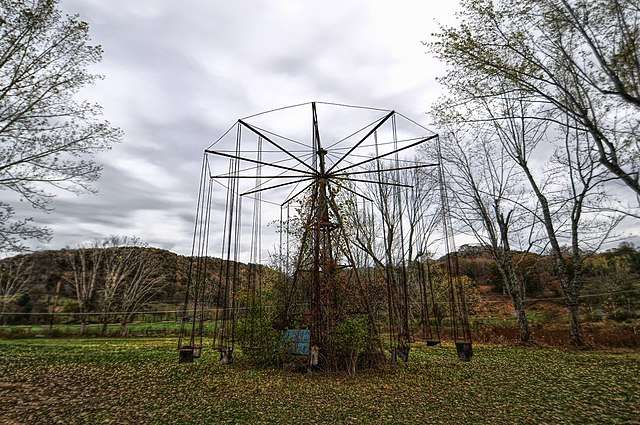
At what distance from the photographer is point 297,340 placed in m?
9.44

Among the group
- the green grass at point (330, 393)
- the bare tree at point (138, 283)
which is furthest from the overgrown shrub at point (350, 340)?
the bare tree at point (138, 283)

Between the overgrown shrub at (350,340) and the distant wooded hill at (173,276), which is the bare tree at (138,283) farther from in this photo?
the overgrown shrub at (350,340)

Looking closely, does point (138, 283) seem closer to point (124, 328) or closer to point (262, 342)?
point (124, 328)

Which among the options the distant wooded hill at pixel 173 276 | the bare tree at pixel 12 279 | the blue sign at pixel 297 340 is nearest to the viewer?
the blue sign at pixel 297 340

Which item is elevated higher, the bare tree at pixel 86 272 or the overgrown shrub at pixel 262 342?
the bare tree at pixel 86 272

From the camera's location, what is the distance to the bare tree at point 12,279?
2639 cm

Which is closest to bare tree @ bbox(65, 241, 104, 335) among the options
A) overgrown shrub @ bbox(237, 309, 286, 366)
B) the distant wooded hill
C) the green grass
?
the distant wooded hill

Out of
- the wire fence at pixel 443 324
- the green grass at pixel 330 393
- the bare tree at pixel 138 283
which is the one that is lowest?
the green grass at pixel 330 393

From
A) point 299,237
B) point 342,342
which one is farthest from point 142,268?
point 342,342

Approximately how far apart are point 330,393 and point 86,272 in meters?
27.8

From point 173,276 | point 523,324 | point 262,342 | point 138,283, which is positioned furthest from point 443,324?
point 173,276

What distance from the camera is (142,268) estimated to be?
89.4 feet

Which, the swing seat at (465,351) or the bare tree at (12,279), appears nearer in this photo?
the swing seat at (465,351)

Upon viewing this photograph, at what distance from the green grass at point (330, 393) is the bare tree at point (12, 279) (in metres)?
20.9
